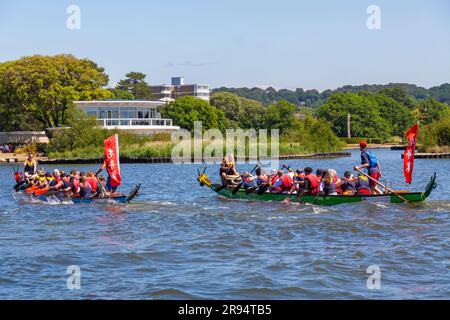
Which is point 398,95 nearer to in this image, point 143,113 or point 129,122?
point 143,113

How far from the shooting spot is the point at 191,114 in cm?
12362

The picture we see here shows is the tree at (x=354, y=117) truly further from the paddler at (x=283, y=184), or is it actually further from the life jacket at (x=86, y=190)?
the life jacket at (x=86, y=190)

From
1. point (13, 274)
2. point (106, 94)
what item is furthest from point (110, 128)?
point (13, 274)

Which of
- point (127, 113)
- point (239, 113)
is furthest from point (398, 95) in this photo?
point (127, 113)

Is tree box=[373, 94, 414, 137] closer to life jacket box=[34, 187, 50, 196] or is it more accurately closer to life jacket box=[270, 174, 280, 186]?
life jacket box=[270, 174, 280, 186]

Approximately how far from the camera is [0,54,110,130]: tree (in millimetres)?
103125

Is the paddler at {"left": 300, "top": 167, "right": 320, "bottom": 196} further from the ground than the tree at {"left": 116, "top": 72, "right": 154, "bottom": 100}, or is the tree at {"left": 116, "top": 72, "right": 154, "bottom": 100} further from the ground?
the tree at {"left": 116, "top": 72, "right": 154, "bottom": 100}

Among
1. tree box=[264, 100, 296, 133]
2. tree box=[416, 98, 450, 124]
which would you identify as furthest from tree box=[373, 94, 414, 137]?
tree box=[264, 100, 296, 133]

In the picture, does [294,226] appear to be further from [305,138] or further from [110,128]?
[110,128]

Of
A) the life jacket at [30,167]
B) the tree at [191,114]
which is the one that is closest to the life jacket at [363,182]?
the life jacket at [30,167]

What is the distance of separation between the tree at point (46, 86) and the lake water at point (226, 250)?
71.9 meters

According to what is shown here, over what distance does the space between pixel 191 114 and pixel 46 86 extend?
28.0 meters

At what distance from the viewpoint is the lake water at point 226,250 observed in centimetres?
1688

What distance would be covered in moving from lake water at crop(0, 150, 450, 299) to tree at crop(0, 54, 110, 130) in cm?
7192
